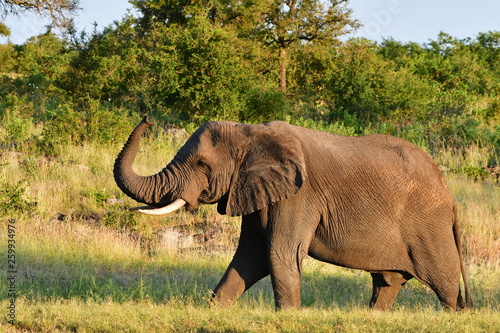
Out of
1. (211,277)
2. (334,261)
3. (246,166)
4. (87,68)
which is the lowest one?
(211,277)

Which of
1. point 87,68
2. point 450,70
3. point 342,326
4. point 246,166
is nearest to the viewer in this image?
point 342,326

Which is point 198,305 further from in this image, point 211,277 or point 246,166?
point 211,277

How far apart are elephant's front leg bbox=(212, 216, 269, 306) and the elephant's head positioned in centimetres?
51

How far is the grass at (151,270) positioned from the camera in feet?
21.0

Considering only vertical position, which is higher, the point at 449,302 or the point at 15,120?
the point at 15,120

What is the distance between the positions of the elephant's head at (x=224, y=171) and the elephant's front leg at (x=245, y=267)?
1.66 ft

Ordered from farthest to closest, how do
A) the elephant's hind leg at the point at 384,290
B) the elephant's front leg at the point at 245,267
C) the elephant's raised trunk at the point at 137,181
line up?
the elephant's hind leg at the point at 384,290
the elephant's front leg at the point at 245,267
the elephant's raised trunk at the point at 137,181

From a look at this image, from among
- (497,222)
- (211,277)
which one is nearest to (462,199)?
(497,222)

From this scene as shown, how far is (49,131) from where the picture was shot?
54.5 ft

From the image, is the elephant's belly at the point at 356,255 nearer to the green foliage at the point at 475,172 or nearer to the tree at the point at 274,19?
the green foliage at the point at 475,172

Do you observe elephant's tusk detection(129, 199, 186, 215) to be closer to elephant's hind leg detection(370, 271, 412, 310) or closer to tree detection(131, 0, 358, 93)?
elephant's hind leg detection(370, 271, 412, 310)

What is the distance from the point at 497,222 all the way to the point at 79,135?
9.50m

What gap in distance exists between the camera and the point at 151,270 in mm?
9969

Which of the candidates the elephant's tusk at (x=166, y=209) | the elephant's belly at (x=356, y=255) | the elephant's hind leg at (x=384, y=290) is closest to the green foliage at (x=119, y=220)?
the elephant's tusk at (x=166, y=209)
